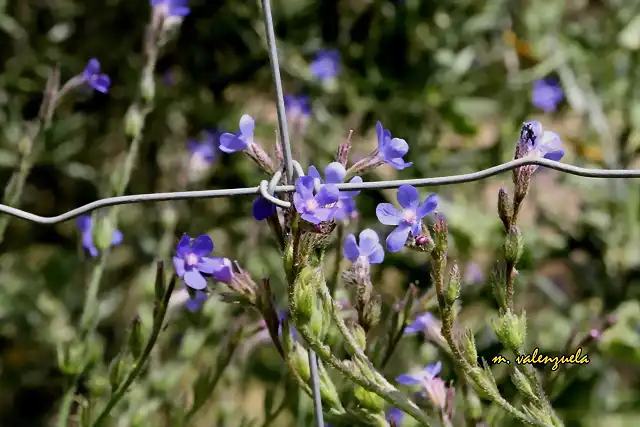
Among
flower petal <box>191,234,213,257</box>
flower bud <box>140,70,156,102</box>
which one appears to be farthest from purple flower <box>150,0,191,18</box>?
flower petal <box>191,234,213,257</box>

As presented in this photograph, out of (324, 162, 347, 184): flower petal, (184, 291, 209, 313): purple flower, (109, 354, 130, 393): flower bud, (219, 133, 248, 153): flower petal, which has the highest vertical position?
(219, 133, 248, 153): flower petal

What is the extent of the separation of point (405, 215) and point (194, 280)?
208 millimetres

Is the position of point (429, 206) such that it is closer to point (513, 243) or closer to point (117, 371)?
point (513, 243)

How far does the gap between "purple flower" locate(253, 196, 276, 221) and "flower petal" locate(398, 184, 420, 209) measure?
0.37 feet

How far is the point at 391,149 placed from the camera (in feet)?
2.39

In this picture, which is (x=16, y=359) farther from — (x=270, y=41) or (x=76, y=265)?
(x=270, y=41)

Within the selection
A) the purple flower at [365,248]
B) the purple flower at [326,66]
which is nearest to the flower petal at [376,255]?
the purple flower at [365,248]

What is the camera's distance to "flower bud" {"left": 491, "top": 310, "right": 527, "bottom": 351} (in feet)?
2.25

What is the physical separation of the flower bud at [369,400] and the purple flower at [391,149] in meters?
0.22

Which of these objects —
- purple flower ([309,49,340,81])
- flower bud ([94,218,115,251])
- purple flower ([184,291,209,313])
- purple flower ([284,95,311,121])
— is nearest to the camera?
flower bud ([94,218,115,251])

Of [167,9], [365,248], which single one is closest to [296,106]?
[167,9]

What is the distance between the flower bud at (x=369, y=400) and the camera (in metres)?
0.74

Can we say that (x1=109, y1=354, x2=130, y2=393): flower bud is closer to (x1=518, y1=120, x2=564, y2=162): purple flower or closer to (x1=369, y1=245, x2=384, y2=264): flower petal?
(x1=369, y1=245, x2=384, y2=264): flower petal

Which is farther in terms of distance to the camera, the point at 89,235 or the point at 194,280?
the point at 89,235
